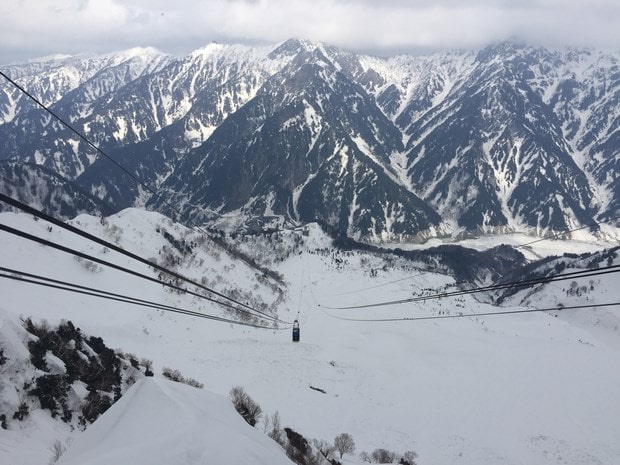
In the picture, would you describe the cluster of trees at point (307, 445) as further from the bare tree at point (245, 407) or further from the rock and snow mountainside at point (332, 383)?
the rock and snow mountainside at point (332, 383)

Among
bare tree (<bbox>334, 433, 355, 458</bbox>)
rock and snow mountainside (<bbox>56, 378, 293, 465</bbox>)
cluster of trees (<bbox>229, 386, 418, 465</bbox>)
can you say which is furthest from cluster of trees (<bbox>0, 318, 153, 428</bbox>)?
bare tree (<bbox>334, 433, 355, 458</bbox>)

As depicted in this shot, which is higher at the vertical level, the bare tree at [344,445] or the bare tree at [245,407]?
the bare tree at [245,407]

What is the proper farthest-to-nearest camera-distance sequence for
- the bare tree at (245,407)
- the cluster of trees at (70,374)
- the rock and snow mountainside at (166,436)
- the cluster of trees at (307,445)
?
the bare tree at (245,407) < the cluster of trees at (307,445) < the cluster of trees at (70,374) < the rock and snow mountainside at (166,436)

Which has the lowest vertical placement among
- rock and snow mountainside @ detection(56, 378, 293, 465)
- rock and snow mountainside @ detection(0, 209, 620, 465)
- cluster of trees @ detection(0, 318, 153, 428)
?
rock and snow mountainside @ detection(0, 209, 620, 465)

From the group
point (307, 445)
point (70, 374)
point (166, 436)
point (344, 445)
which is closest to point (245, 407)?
point (307, 445)

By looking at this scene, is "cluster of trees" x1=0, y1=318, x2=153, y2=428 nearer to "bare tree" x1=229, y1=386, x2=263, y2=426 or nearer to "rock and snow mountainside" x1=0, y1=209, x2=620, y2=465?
"rock and snow mountainside" x1=0, y1=209, x2=620, y2=465

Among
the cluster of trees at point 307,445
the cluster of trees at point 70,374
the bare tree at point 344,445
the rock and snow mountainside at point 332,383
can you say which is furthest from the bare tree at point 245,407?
the cluster of trees at point 70,374

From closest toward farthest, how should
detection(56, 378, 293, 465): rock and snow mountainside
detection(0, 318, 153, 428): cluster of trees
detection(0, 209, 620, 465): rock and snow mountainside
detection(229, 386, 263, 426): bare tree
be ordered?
detection(56, 378, 293, 465): rock and snow mountainside
detection(0, 209, 620, 465): rock and snow mountainside
detection(0, 318, 153, 428): cluster of trees
detection(229, 386, 263, 426): bare tree

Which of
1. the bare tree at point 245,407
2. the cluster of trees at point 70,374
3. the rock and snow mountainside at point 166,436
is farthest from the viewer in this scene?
the bare tree at point 245,407

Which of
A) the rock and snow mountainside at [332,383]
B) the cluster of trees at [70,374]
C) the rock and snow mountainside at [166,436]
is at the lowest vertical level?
the rock and snow mountainside at [332,383]
